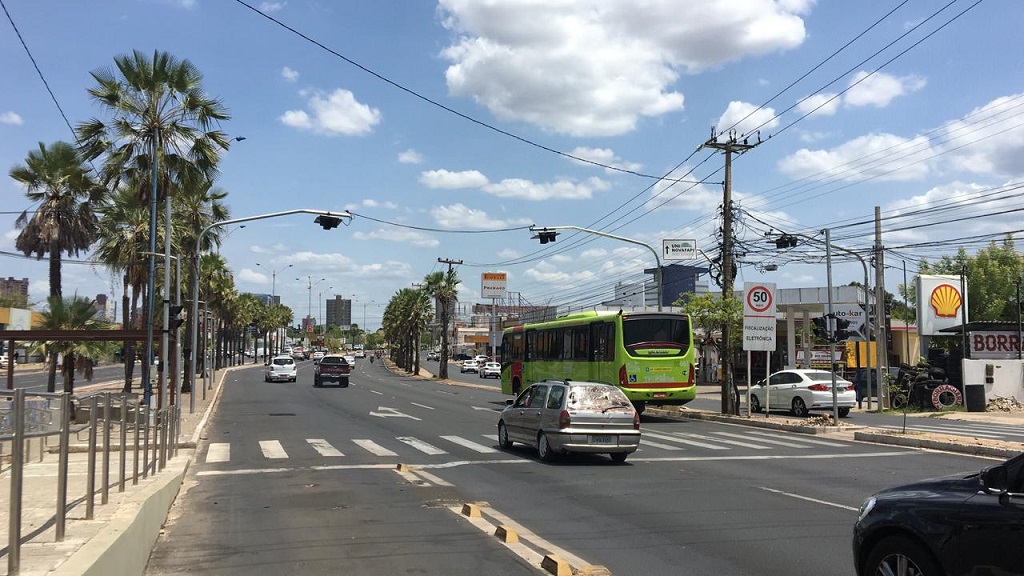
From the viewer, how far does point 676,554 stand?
8.17 m

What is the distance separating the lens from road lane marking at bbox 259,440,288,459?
56.1ft

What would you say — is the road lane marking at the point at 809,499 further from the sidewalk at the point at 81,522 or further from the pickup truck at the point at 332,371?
the pickup truck at the point at 332,371

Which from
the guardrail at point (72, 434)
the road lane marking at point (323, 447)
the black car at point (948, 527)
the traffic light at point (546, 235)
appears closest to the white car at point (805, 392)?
the traffic light at point (546, 235)

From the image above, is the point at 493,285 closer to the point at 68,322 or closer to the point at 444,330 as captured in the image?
the point at 444,330

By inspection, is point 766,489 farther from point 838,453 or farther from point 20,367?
point 20,367

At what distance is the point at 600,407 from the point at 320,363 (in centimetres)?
3892

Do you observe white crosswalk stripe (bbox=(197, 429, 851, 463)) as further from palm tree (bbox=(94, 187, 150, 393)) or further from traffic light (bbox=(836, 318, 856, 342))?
palm tree (bbox=(94, 187, 150, 393))

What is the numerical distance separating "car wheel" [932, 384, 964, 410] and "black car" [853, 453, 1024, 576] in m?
28.8

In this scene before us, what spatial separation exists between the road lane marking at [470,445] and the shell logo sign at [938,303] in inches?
1292

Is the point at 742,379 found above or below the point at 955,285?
below

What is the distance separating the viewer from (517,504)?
11164mm

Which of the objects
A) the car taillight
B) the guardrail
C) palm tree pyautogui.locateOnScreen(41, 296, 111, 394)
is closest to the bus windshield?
the car taillight

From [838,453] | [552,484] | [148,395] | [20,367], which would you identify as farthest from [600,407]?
[20,367]

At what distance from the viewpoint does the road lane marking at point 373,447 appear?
17438mm
